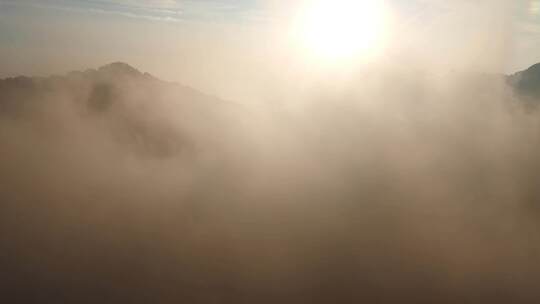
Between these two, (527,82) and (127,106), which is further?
(527,82)

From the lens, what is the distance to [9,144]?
52.5 m

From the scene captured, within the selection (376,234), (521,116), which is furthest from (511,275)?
(521,116)

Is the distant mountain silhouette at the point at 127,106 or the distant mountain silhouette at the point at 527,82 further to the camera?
the distant mountain silhouette at the point at 527,82

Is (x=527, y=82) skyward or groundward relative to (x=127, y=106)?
skyward

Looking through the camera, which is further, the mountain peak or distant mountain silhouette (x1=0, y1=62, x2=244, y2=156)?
the mountain peak

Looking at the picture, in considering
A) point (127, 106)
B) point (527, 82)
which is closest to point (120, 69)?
point (127, 106)

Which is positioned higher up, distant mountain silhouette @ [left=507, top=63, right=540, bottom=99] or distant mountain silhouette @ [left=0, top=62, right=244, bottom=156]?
distant mountain silhouette @ [left=507, top=63, right=540, bottom=99]

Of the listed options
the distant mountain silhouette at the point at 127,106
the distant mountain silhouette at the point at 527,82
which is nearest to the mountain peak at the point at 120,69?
the distant mountain silhouette at the point at 127,106

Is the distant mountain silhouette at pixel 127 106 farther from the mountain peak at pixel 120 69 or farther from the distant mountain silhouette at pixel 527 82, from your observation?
the distant mountain silhouette at pixel 527 82

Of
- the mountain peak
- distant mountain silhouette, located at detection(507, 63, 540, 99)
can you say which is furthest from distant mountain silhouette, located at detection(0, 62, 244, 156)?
distant mountain silhouette, located at detection(507, 63, 540, 99)

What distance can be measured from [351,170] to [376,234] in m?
12.5

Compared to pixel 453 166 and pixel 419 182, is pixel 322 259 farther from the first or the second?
pixel 453 166

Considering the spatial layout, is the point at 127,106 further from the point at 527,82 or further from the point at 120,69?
the point at 527,82

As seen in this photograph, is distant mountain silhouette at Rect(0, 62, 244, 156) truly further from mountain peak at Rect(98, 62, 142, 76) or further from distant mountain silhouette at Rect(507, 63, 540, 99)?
distant mountain silhouette at Rect(507, 63, 540, 99)
